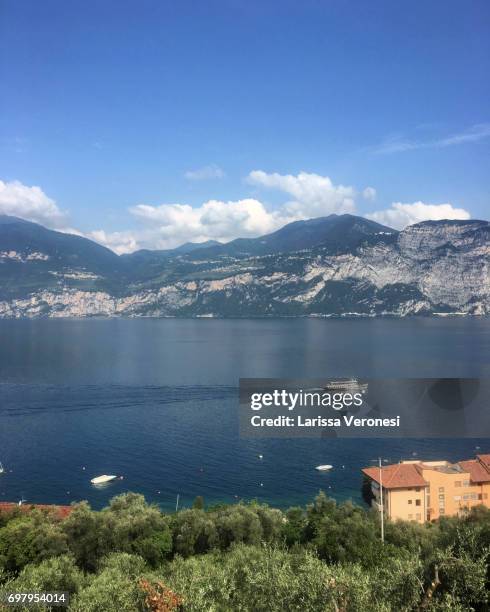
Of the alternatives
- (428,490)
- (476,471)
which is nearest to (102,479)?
(428,490)

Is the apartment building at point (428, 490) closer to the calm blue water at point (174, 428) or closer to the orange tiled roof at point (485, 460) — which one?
the orange tiled roof at point (485, 460)

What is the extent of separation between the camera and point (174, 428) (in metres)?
42.5

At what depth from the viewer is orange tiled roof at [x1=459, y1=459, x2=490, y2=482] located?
2644 cm

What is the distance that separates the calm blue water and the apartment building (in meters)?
3.89

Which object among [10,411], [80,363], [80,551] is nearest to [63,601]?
[80,551]

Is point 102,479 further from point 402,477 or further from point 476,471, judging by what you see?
point 476,471

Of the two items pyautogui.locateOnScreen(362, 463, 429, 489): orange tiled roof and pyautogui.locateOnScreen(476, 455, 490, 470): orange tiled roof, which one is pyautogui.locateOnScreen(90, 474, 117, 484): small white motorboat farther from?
pyautogui.locateOnScreen(476, 455, 490, 470): orange tiled roof

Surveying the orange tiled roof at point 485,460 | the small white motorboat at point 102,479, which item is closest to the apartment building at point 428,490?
the orange tiled roof at point 485,460

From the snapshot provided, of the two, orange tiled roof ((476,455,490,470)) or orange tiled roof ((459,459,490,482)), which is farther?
orange tiled roof ((476,455,490,470))

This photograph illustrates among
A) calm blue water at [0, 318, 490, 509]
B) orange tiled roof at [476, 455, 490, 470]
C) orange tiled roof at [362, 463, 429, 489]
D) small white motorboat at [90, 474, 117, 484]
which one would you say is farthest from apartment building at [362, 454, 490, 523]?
small white motorboat at [90, 474, 117, 484]

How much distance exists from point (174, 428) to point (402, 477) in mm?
22300

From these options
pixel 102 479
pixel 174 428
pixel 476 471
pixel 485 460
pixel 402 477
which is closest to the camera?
pixel 402 477

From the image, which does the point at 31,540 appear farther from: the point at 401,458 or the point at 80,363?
the point at 80,363

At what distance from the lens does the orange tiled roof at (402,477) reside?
2511 centimetres
